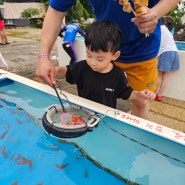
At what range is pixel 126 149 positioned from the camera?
4.69ft

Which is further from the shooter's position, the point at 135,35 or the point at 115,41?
the point at 135,35

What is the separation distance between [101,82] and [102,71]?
0.07 meters

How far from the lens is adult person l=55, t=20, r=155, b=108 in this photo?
1.53 meters

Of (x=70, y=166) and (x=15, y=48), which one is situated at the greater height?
(x=70, y=166)

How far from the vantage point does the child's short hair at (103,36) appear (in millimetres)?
1511

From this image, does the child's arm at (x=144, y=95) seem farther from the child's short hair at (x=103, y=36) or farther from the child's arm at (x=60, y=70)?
the child's arm at (x=60, y=70)

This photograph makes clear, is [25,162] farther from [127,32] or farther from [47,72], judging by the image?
[127,32]

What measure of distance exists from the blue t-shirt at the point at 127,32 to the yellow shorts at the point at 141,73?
0.12 ft

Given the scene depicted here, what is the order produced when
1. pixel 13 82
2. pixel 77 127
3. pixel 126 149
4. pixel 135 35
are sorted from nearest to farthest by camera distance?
pixel 77 127
pixel 126 149
pixel 135 35
pixel 13 82

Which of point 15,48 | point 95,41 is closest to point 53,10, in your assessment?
point 95,41

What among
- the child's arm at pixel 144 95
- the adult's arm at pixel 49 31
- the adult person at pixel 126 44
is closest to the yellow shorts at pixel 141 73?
the adult person at pixel 126 44

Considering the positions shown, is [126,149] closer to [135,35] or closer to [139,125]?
[139,125]

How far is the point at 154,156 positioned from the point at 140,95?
384 mm

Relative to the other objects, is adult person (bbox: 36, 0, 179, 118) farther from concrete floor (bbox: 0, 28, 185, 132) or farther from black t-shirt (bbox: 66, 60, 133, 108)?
concrete floor (bbox: 0, 28, 185, 132)
